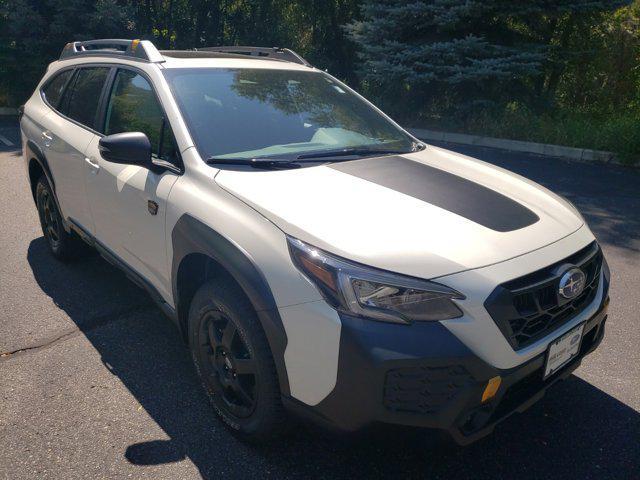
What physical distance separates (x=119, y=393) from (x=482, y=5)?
8779 millimetres

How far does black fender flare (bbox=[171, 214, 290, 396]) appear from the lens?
82.3 inches

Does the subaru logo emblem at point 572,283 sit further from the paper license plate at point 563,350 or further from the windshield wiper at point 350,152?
the windshield wiper at point 350,152

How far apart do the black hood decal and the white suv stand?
0.01 metres

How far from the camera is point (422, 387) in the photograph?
6.19 feet

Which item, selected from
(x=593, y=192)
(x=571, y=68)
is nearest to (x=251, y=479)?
(x=593, y=192)

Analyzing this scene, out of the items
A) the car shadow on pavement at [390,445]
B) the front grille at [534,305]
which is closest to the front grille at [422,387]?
the car shadow on pavement at [390,445]

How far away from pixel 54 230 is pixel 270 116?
2.50 meters

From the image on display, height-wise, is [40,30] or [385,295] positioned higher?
[385,295]

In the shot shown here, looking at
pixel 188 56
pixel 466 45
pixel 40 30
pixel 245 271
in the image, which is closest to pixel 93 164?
pixel 188 56

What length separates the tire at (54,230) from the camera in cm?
434

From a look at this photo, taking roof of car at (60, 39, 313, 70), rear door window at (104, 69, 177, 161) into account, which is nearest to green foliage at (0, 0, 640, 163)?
roof of car at (60, 39, 313, 70)

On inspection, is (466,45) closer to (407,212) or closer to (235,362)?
(407,212)

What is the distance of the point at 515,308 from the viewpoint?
2.01 m

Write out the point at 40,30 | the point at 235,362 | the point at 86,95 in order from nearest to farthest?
the point at 235,362 → the point at 86,95 → the point at 40,30
